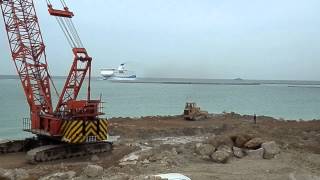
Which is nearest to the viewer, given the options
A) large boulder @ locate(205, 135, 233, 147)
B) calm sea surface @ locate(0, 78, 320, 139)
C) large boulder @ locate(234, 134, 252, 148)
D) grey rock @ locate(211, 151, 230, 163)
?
grey rock @ locate(211, 151, 230, 163)

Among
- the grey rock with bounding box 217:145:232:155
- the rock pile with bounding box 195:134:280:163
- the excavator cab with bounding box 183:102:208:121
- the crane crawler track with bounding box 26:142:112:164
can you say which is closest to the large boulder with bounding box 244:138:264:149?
the rock pile with bounding box 195:134:280:163

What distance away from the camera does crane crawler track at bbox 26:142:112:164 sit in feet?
70.1

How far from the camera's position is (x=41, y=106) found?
24984mm

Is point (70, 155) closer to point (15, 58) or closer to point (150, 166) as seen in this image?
point (15, 58)

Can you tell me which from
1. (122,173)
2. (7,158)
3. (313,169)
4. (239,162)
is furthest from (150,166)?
(7,158)

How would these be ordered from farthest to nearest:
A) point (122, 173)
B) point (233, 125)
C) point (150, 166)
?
1. point (233, 125)
2. point (150, 166)
3. point (122, 173)

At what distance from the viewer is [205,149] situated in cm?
1681

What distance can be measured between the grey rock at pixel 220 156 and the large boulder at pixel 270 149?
1.35 metres

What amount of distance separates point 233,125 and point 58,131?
16.4 meters

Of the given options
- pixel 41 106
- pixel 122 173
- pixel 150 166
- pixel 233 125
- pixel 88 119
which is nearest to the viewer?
pixel 122 173

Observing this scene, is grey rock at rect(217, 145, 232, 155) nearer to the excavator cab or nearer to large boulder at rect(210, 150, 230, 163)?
large boulder at rect(210, 150, 230, 163)

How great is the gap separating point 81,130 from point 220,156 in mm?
8124

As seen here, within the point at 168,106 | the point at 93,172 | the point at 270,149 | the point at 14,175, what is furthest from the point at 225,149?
the point at 168,106

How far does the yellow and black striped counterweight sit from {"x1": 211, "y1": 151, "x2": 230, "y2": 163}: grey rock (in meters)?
7.66
